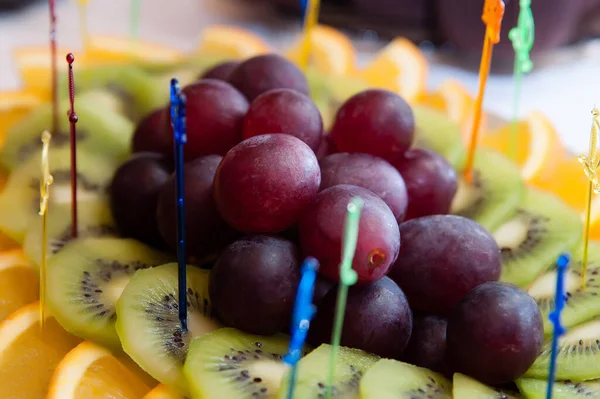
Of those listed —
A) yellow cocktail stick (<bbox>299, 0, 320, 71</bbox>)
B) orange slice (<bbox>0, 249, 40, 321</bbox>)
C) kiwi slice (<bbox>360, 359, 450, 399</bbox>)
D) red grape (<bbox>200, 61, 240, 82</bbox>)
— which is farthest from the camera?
yellow cocktail stick (<bbox>299, 0, 320, 71</bbox>)

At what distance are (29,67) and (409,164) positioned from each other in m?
0.83

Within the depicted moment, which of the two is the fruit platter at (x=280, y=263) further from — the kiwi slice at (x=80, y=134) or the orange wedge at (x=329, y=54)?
the orange wedge at (x=329, y=54)

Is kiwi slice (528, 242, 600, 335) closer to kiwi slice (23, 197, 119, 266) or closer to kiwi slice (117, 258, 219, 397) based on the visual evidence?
kiwi slice (117, 258, 219, 397)

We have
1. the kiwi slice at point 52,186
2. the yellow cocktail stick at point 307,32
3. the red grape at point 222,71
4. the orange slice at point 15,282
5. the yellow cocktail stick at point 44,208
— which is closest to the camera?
the yellow cocktail stick at point 44,208

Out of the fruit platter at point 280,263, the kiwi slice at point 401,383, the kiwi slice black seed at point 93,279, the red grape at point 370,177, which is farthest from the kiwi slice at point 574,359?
the kiwi slice black seed at point 93,279

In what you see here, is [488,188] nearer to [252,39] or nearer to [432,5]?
[252,39]

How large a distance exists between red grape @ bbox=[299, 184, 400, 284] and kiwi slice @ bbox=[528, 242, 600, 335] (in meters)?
0.24

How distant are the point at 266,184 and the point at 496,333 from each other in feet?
0.96

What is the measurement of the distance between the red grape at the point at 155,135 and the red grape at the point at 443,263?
A: 0.40 meters

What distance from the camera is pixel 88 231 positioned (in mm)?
1013

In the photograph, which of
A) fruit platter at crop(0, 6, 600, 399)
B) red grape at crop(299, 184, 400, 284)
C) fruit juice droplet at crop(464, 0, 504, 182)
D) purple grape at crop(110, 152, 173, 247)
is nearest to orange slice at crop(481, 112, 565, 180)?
fruit platter at crop(0, 6, 600, 399)

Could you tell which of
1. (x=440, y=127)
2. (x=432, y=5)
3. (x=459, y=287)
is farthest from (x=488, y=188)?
(x=432, y=5)

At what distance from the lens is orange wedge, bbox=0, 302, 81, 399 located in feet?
2.62

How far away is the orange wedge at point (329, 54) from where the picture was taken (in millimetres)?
1520
